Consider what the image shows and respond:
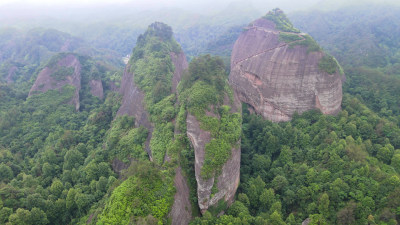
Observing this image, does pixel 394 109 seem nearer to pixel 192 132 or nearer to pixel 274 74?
pixel 274 74

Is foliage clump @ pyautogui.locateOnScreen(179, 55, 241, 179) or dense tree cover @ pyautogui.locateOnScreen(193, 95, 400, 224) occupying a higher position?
foliage clump @ pyautogui.locateOnScreen(179, 55, 241, 179)

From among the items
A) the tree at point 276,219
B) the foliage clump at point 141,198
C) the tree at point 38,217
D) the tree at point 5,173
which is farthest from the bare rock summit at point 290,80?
the tree at point 5,173

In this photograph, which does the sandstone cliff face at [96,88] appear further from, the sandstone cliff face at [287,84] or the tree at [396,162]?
the tree at [396,162]

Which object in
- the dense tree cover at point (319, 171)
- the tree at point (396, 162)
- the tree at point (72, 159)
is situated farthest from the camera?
the tree at point (72, 159)

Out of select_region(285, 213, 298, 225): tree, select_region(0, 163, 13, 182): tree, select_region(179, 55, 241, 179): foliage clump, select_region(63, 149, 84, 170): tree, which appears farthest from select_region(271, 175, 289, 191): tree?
select_region(0, 163, 13, 182): tree

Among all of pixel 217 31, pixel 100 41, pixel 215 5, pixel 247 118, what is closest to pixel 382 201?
pixel 247 118

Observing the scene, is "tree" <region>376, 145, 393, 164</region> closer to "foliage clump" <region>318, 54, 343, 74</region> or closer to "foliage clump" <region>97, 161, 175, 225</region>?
"foliage clump" <region>318, 54, 343, 74</region>

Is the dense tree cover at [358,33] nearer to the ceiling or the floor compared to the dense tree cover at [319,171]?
nearer to the ceiling
